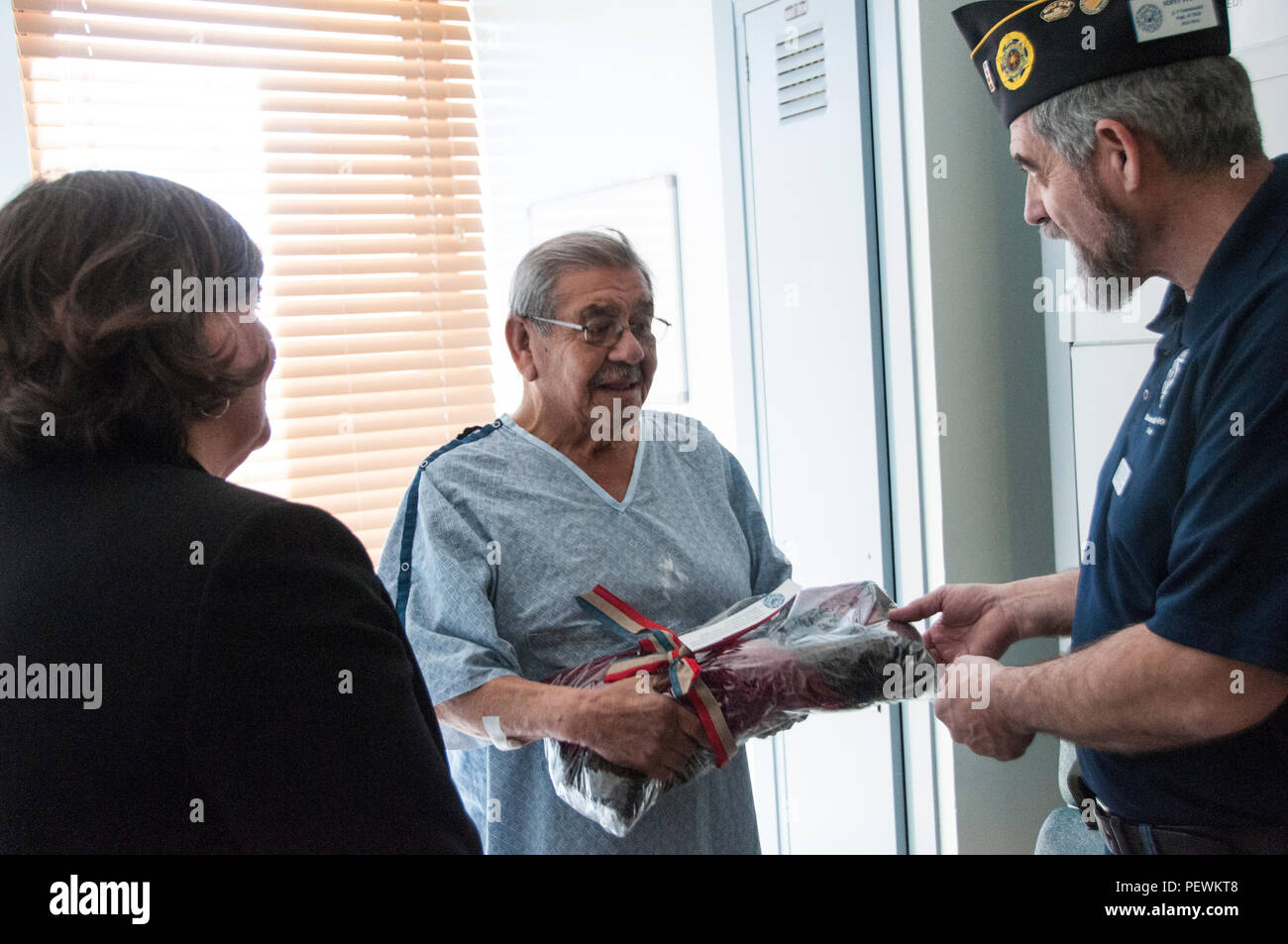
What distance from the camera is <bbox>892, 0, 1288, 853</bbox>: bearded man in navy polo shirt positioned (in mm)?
967

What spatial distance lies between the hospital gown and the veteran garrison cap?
0.69 meters

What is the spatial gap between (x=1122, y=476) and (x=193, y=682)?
98cm

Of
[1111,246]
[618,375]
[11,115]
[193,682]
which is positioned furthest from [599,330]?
[11,115]

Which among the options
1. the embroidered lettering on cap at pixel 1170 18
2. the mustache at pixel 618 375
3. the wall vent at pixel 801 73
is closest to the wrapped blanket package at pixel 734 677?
the mustache at pixel 618 375

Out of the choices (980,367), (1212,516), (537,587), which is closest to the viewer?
(1212,516)

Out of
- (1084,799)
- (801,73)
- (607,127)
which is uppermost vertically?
(607,127)

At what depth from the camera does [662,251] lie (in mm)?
2559

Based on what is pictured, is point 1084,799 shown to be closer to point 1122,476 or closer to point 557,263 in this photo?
point 1122,476

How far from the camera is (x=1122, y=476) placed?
1167 millimetres

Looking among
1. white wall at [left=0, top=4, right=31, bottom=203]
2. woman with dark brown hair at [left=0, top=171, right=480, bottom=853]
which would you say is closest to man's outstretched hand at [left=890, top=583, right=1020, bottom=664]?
woman with dark brown hair at [left=0, top=171, right=480, bottom=853]

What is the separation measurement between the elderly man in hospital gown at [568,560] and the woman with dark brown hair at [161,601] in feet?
1.40

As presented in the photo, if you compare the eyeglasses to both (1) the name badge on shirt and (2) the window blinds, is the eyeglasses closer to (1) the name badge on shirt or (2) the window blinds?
(1) the name badge on shirt

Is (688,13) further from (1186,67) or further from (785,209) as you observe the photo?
(1186,67)
